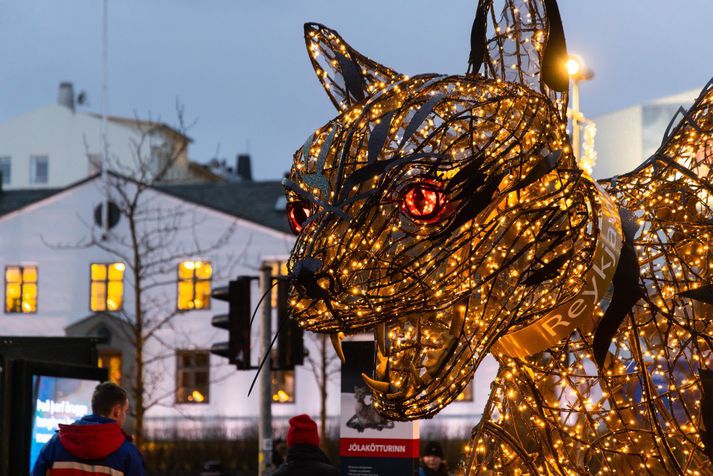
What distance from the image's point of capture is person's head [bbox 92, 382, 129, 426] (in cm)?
641

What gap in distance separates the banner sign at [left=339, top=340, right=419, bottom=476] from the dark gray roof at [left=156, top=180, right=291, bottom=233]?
72.5ft

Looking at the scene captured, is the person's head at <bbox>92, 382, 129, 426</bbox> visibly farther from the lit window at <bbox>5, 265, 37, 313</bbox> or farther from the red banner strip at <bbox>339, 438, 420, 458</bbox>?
the lit window at <bbox>5, 265, 37, 313</bbox>

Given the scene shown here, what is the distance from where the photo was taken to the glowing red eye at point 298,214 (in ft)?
16.3

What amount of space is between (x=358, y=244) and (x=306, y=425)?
7.48 feet

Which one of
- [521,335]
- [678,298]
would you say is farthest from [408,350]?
[678,298]

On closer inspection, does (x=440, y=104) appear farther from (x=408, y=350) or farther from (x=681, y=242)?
(x=681, y=242)

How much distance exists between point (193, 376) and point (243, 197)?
5.78 m

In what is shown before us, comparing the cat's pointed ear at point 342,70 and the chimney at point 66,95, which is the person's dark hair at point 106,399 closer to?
the cat's pointed ear at point 342,70

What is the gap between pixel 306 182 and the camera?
191 inches

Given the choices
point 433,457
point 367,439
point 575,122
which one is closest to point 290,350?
point 367,439

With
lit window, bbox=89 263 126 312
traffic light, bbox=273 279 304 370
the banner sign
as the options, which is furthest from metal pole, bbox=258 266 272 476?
lit window, bbox=89 263 126 312

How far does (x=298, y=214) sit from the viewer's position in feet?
16.5

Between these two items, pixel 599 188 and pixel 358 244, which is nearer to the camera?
pixel 358 244

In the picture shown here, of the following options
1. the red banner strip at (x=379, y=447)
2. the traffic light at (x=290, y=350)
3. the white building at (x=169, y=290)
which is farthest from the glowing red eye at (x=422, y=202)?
the white building at (x=169, y=290)
